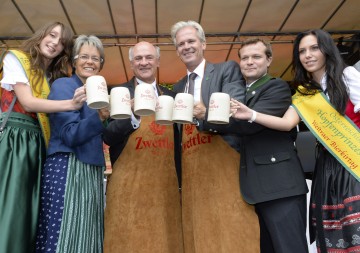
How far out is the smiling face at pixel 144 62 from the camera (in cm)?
242

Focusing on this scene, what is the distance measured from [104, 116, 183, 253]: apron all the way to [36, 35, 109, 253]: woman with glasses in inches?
4.2

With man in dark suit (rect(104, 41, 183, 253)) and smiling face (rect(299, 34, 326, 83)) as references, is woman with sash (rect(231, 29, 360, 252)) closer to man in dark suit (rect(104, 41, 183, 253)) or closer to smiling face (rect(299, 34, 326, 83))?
smiling face (rect(299, 34, 326, 83))

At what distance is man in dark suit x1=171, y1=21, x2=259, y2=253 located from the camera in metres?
2.07

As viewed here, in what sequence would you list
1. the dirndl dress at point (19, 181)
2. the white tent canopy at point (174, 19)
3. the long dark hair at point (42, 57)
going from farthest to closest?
the white tent canopy at point (174, 19), the long dark hair at point (42, 57), the dirndl dress at point (19, 181)

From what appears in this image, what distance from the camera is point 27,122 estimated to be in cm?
212

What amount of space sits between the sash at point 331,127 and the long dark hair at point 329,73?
0.06 metres

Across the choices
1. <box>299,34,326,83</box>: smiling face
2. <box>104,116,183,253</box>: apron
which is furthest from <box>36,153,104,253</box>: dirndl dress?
<box>299,34,326,83</box>: smiling face

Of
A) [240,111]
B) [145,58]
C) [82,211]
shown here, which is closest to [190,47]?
[145,58]

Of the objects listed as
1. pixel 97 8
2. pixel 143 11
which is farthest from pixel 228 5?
pixel 97 8

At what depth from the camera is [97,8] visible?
640 centimetres

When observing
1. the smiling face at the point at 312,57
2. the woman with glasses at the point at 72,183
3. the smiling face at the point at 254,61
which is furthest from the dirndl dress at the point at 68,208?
the smiling face at the point at 312,57

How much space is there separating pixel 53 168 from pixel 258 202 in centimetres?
106

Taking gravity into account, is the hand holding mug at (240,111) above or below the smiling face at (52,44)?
below

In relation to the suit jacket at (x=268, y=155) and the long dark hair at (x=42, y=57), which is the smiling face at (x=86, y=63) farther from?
Answer: the suit jacket at (x=268, y=155)
